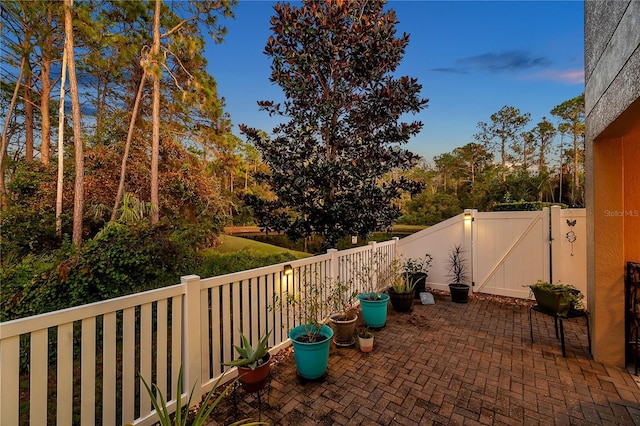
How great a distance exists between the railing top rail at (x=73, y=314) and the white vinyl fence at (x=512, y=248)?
5.04m

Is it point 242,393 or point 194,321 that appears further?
point 242,393

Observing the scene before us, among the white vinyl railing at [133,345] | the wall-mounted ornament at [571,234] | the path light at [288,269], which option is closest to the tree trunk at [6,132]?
the white vinyl railing at [133,345]

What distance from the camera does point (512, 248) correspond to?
5039 millimetres

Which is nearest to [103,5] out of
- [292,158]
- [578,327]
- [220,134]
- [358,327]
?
[220,134]

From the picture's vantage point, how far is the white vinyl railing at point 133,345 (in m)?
1.48

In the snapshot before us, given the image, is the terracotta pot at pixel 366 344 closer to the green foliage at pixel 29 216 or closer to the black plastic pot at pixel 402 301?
the black plastic pot at pixel 402 301

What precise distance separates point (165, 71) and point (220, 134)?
232cm

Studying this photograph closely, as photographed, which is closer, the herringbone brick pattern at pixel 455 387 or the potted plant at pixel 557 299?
the herringbone brick pattern at pixel 455 387

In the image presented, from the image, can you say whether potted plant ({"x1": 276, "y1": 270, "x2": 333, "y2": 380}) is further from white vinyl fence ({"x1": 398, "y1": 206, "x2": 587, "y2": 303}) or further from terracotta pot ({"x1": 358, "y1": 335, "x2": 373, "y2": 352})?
white vinyl fence ({"x1": 398, "y1": 206, "x2": 587, "y2": 303})

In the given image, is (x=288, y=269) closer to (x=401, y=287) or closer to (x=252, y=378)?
(x=252, y=378)

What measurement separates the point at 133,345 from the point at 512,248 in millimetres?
5823

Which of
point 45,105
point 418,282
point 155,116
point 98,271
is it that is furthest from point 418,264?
point 45,105

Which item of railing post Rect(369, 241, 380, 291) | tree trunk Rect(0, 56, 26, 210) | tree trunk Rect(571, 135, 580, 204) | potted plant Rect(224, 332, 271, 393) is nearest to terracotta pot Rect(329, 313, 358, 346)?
potted plant Rect(224, 332, 271, 393)

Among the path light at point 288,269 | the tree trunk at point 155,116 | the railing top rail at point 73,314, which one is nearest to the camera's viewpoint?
the railing top rail at point 73,314
